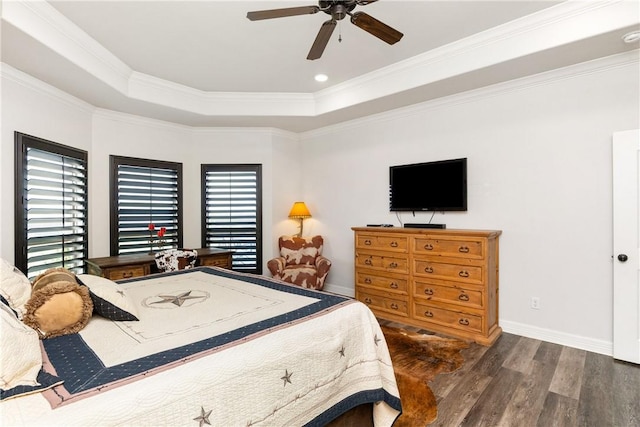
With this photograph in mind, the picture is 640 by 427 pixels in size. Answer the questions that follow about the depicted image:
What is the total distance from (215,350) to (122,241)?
3.83m

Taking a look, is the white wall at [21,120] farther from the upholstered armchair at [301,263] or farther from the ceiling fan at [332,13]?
the upholstered armchair at [301,263]

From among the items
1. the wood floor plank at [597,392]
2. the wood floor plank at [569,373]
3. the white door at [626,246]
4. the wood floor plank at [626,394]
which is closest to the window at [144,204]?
the wood floor plank at [569,373]

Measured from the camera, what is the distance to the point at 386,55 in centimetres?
338

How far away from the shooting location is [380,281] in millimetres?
4027

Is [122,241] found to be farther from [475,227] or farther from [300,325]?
[475,227]

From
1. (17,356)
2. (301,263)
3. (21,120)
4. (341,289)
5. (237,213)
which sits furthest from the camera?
(237,213)

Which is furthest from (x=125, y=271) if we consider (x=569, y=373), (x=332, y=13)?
(x=569, y=373)

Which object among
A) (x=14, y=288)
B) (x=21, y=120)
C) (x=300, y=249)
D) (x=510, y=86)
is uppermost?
(x=510, y=86)

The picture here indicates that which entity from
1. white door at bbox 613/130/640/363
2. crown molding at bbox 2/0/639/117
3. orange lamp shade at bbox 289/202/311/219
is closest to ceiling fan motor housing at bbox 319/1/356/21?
crown molding at bbox 2/0/639/117

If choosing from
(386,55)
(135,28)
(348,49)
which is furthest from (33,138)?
(386,55)

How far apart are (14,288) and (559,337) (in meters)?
4.22

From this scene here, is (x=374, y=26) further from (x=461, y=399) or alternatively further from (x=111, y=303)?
(x=461, y=399)

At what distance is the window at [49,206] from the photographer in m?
3.09

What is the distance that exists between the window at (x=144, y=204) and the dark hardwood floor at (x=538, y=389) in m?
4.06
